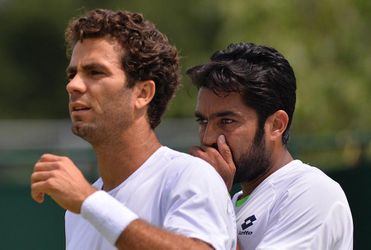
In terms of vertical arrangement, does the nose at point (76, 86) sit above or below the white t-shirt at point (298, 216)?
above

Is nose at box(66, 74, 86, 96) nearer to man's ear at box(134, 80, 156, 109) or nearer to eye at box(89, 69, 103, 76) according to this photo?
eye at box(89, 69, 103, 76)

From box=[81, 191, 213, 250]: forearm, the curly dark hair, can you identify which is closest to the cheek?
the curly dark hair

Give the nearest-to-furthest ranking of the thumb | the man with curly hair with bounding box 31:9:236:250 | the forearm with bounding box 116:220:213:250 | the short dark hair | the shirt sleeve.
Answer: the forearm with bounding box 116:220:213:250
the man with curly hair with bounding box 31:9:236:250
the shirt sleeve
the thumb
the short dark hair

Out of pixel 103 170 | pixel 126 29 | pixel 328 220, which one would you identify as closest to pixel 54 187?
pixel 103 170

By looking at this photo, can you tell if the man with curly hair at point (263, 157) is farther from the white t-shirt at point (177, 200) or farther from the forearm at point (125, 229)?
the forearm at point (125, 229)

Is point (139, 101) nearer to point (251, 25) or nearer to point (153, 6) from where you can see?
point (251, 25)

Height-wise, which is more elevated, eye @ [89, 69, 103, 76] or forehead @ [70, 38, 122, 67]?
forehead @ [70, 38, 122, 67]

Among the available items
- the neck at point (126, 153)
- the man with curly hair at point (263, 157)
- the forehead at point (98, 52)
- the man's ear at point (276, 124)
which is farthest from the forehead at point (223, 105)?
the forehead at point (98, 52)

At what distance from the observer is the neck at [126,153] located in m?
4.98

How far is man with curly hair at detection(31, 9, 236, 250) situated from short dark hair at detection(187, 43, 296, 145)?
0.49 metres

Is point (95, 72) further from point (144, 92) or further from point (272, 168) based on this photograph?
point (272, 168)

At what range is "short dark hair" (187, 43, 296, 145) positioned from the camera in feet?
18.4

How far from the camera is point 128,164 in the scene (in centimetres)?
501

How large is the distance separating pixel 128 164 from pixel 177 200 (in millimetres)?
411
